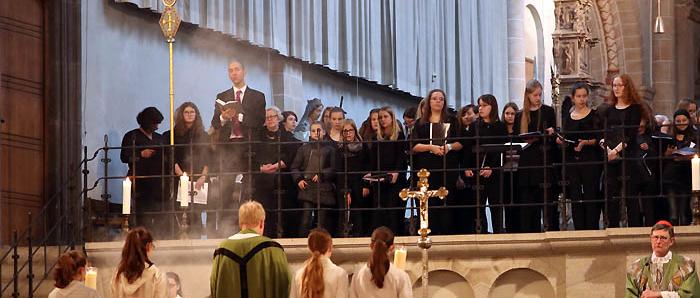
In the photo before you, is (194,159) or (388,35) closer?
(194,159)

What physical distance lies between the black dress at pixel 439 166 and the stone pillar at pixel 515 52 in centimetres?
1362

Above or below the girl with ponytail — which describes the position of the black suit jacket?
above

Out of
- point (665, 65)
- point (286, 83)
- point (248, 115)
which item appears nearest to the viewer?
point (248, 115)

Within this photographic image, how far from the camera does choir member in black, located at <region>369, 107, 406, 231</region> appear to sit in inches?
573

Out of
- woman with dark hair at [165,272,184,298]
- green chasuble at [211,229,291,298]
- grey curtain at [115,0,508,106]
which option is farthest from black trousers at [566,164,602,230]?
grey curtain at [115,0,508,106]

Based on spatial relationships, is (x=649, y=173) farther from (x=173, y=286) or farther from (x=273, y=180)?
(x=173, y=286)

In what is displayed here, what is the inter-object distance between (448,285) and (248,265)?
328 centimetres

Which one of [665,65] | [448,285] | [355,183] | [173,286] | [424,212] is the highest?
[665,65]

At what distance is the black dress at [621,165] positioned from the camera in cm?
1352

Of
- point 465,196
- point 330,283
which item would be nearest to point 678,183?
point 465,196

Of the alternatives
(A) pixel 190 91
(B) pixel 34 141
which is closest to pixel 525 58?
(A) pixel 190 91

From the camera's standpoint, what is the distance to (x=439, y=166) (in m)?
14.5

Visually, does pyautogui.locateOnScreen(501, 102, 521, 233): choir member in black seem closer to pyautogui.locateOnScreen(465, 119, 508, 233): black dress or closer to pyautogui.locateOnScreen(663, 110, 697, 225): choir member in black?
pyautogui.locateOnScreen(465, 119, 508, 233): black dress

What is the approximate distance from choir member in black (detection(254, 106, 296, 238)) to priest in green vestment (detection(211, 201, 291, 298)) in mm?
2934
